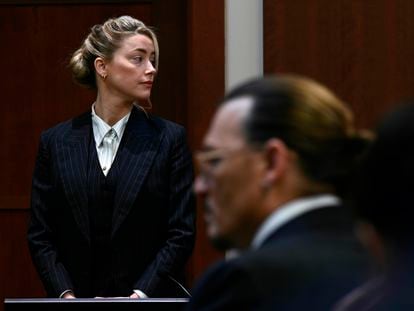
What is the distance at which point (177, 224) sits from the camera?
416 centimetres

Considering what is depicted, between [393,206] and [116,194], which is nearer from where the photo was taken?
[393,206]

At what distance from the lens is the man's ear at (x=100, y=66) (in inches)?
170

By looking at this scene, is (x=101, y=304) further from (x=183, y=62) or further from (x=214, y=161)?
(x=183, y=62)

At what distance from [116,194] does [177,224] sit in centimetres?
23

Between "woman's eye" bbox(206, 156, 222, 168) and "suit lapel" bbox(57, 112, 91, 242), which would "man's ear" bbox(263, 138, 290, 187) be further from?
"suit lapel" bbox(57, 112, 91, 242)

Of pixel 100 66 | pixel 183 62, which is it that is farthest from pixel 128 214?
pixel 183 62

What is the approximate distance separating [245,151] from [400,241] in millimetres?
498

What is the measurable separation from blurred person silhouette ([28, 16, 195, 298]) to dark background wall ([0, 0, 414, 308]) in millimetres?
941

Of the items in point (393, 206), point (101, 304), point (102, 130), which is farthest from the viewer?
point (102, 130)

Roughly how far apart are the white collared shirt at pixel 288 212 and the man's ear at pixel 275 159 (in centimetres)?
5

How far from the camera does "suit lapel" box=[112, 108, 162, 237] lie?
4133mm

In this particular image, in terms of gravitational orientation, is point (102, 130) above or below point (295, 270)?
below

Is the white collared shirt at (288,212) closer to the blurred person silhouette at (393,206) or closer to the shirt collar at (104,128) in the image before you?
the blurred person silhouette at (393,206)

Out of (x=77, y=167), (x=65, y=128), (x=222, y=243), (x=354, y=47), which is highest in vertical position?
(x=222, y=243)
